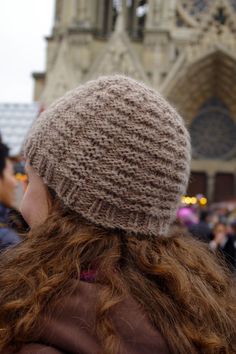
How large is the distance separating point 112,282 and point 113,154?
29cm

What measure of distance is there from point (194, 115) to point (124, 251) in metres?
19.2

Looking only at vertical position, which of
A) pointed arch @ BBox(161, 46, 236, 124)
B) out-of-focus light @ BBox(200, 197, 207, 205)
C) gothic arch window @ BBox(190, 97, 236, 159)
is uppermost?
pointed arch @ BBox(161, 46, 236, 124)

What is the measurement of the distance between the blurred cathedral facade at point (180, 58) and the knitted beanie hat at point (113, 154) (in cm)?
1683

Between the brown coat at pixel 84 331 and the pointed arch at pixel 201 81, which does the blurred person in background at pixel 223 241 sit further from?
the pointed arch at pixel 201 81

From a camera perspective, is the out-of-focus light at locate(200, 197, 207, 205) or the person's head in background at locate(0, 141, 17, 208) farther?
the out-of-focus light at locate(200, 197, 207, 205)

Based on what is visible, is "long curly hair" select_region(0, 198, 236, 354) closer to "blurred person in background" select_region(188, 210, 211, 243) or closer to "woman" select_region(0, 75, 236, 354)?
"woman" select_region(0, 75, 236, 354)

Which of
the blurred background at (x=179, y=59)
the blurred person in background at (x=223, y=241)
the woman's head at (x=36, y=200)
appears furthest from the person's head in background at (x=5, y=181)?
the blurred background at (x=179, y=59)

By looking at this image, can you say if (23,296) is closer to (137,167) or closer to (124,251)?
(124,251)

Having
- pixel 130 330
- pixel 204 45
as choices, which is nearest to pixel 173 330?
pixel 130 330

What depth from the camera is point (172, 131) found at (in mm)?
1372

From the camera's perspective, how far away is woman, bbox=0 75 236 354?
3.69 ft

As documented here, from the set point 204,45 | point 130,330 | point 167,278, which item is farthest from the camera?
point 204,45

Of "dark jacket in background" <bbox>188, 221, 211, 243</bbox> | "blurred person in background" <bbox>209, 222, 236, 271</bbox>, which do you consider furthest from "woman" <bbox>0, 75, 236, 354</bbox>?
"blurred person in background" <bbox>209, 222, 236, 271</bbox>

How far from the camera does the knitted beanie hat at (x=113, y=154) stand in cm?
129
